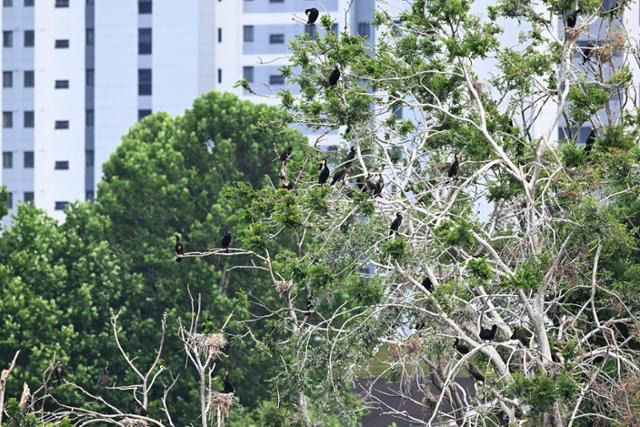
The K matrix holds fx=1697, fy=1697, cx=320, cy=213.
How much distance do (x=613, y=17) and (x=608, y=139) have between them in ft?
8.43

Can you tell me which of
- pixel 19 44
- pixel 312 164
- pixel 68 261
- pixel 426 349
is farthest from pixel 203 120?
pixel 19 44

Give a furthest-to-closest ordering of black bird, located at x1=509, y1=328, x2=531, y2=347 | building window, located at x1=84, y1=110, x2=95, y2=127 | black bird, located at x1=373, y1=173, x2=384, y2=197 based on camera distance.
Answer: building window, located at x1=84, y1=110, x2=95, y2=127 → black bird, located at x1=509, y1=328, x2=531, y2=347 → black bird, located at x1=373, y1=173, x2=384, y2=197

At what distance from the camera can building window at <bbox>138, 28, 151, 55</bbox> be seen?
326ft

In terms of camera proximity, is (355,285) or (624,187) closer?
(355,285)

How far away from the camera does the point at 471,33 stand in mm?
26609

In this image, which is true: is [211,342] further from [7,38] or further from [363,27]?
[7,38]

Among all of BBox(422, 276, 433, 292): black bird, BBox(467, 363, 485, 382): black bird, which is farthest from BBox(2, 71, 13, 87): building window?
BBox(422, 276, 433, 292): black bird

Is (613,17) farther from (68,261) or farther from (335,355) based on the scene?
(68,261)

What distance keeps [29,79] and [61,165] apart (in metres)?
5.56

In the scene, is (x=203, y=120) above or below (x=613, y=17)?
below

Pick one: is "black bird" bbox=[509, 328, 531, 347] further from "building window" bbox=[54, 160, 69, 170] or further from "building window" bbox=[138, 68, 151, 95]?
"building window" bbox=[54, 160, 69, 170]

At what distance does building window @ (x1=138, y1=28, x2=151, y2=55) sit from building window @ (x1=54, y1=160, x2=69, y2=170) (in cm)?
862

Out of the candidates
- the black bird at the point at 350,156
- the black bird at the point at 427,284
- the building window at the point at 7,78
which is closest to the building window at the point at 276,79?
the building window at the point at 7,78

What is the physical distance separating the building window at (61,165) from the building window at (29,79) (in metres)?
4.98
